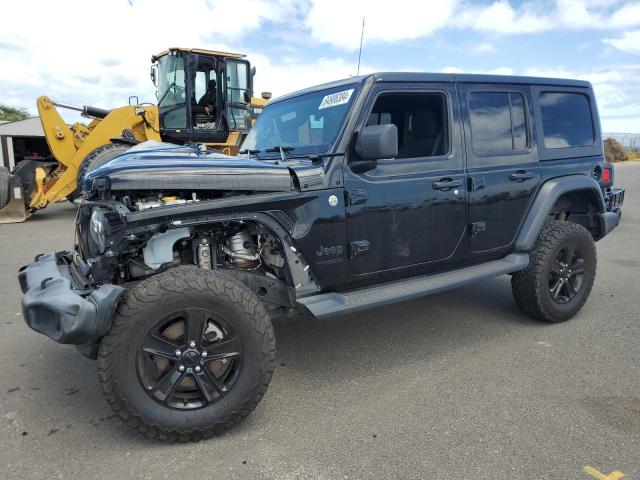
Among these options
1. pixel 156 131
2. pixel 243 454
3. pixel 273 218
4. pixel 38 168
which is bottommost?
pixel 243 454

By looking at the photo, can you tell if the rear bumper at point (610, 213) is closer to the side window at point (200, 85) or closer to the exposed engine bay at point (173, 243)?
the exposed engine bay at point (173, 243)

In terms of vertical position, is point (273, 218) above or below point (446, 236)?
above

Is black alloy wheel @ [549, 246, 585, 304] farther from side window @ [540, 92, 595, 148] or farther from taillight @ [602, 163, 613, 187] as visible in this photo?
side window @ [540, 92, 595, 148]

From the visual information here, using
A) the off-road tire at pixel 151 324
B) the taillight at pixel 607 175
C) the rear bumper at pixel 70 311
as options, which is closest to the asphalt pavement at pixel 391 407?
the off-road tire at pixel 151 324

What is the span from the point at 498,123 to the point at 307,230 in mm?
2030

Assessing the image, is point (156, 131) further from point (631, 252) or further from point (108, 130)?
point (631, 252)

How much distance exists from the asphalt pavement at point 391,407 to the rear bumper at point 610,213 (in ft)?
2.66

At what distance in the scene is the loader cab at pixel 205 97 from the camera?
10.8m

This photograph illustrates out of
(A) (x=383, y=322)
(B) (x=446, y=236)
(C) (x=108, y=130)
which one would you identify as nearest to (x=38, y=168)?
(C) (x=108, y=130)

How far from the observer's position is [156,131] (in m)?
10.7

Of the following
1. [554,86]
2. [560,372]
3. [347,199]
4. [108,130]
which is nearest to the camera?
[347,199]

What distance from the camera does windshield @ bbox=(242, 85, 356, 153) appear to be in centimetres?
343

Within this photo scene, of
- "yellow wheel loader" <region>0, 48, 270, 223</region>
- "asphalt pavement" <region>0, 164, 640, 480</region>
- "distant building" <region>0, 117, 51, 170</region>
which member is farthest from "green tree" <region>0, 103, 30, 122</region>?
"asphalt pavement" <region>0, 164, 640, 480</region>

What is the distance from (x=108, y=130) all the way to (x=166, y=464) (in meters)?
9.50
